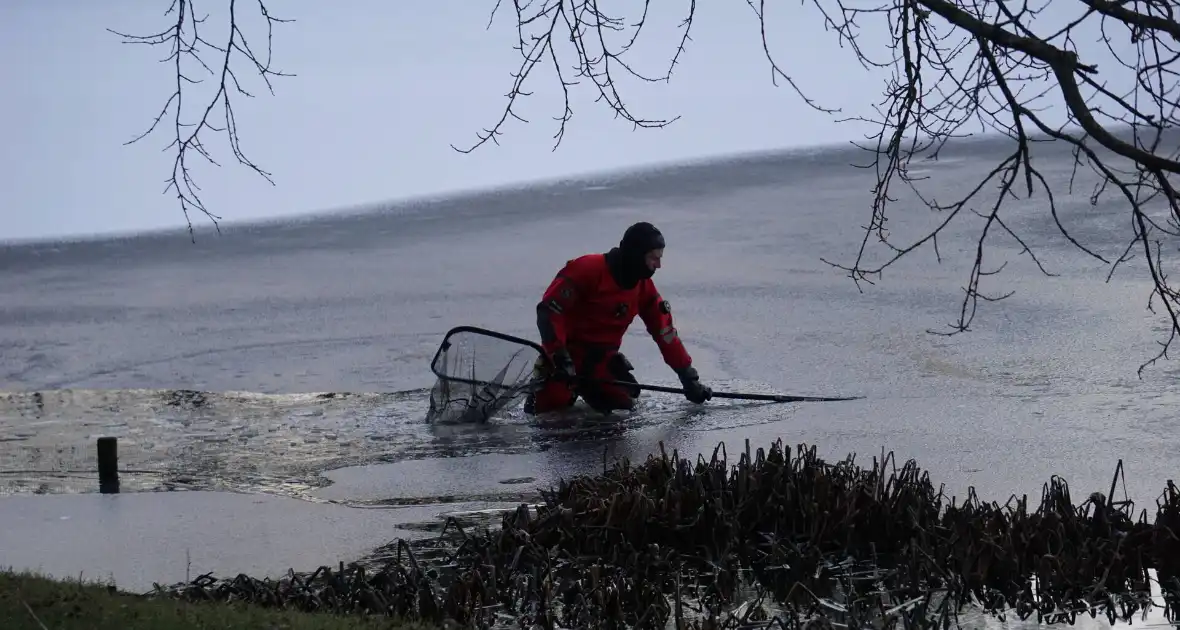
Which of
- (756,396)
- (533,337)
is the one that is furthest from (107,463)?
(533,337)

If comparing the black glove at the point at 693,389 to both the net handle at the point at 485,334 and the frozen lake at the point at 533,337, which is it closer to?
the frozen lake at the point at 533,337

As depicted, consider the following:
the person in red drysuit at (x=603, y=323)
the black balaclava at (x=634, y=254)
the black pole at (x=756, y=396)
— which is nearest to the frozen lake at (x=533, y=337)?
the black pole at (x=756, y=396)

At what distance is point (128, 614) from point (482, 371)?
5.52 m

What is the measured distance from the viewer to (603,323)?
10.2 meters

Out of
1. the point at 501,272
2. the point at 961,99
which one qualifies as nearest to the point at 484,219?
the point at 501,272

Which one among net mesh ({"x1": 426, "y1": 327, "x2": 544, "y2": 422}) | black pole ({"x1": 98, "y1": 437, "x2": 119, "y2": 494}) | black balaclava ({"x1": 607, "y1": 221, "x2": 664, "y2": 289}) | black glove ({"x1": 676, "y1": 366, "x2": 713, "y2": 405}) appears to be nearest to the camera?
black pole ({"x1": 98, "y1": 437, "x2": 119, "y2": 494})

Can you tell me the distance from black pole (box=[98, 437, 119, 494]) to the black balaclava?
3574 mm

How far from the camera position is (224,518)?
701 centimetres

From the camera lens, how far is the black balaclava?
9.53 m

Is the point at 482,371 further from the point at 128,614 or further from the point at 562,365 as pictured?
the point at 128,614

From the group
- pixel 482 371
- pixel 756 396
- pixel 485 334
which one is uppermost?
pixel 485 334

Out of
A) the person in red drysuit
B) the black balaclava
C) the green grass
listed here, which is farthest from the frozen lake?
the green grass

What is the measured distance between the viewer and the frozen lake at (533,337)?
8.48 meters

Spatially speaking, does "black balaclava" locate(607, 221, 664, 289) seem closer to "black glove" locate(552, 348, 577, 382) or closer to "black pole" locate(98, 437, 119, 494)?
"black glove" locate(552, 348, 577, 382)
